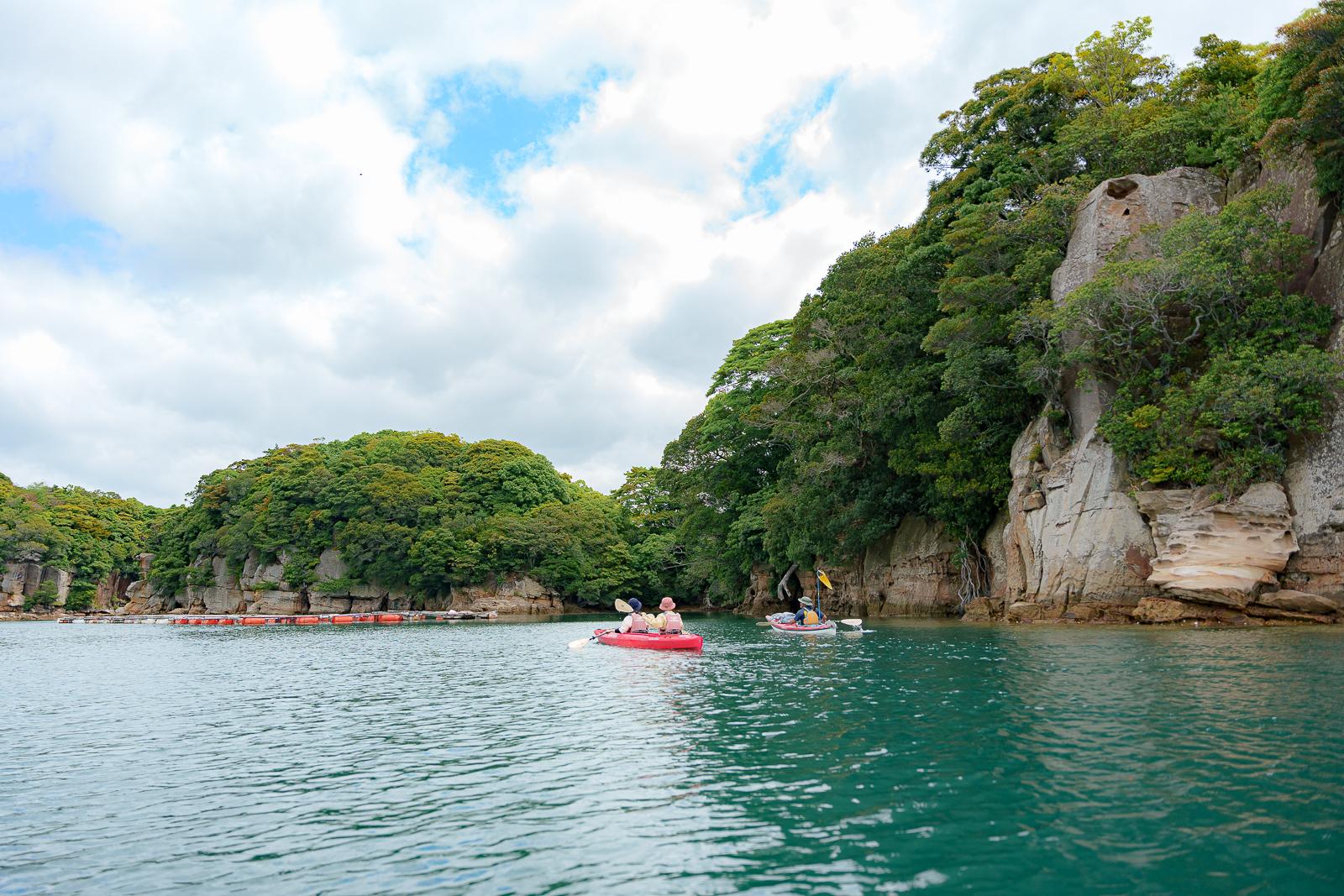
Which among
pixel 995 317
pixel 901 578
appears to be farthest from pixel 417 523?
pixel 995 317

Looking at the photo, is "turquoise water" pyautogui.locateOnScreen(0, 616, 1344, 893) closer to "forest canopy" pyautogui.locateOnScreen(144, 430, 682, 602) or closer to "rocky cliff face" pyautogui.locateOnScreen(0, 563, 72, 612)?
"forest canopy" pyautogui.locateOnScreen(144, 430, 682, 602)

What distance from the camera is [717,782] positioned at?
8.82 m

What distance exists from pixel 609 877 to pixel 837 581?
38111 mm

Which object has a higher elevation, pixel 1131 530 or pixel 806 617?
pixel 1131 530

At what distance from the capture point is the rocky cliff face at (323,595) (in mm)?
68312

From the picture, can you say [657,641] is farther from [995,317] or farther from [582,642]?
[995,317]

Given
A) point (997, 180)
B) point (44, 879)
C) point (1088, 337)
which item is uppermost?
point (997, 180)

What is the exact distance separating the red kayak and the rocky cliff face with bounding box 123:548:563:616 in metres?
44.0

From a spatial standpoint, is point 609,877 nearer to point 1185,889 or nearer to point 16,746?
point 1185,889

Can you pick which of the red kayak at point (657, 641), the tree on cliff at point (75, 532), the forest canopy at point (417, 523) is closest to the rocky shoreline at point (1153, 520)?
the red kayak at point (657, 641)

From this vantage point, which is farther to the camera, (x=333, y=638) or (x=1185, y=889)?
(x=333, y=638)

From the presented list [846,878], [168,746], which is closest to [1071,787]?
[846,878]

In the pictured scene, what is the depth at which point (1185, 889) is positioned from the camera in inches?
218

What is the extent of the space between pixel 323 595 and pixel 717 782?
6999 centimetres
